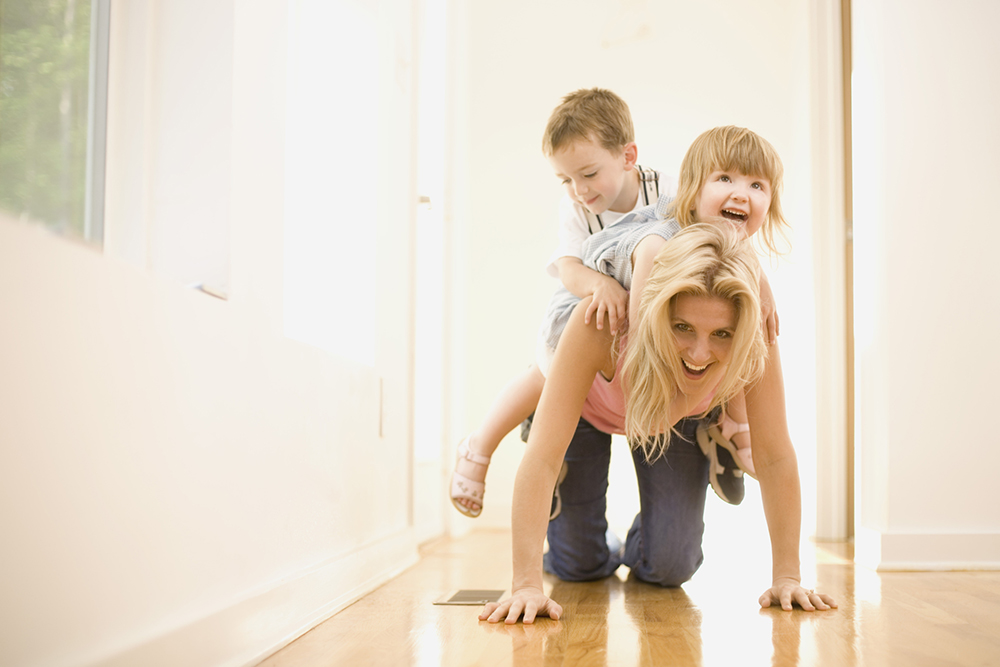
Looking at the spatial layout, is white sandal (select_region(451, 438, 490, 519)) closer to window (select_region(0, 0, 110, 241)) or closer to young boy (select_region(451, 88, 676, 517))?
young boy (select_region(451, 88, 676, 517))

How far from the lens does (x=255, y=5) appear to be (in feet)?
4.12

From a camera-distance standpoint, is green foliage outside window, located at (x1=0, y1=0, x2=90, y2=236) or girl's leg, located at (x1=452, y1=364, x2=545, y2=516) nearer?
green foliage outside window, located at (x1=0, y1=0, x2=90, y2=236)

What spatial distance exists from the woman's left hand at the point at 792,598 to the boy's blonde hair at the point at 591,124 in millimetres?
970

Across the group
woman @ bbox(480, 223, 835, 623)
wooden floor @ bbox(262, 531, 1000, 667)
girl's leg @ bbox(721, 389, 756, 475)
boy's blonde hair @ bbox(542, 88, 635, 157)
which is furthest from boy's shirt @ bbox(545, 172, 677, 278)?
wooden floor @ bbox(262, 531, 1000, 667)

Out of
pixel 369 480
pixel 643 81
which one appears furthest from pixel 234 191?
pixel 643 81

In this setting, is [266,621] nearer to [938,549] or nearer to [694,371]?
[694,371]

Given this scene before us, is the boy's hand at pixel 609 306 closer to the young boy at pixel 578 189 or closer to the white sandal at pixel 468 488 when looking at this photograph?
the young boy at pixel 578 189

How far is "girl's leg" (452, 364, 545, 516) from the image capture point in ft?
5.96

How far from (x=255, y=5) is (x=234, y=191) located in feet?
1.04

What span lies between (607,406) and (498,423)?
0.26 metres

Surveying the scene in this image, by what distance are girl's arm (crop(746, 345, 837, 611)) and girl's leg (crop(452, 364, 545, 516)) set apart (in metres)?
0.51

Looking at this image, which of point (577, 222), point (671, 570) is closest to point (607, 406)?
point (671, 570)

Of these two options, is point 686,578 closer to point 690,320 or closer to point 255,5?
point 690,320

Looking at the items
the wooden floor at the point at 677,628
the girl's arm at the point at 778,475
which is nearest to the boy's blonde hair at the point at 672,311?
the girl's arm at the point at 778,475
